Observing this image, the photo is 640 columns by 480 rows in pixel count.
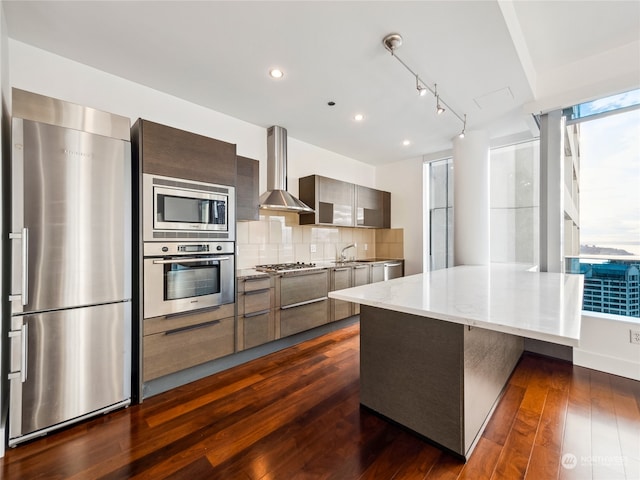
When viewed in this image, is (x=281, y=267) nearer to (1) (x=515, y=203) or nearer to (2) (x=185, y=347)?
(2) (x=185, y=347)

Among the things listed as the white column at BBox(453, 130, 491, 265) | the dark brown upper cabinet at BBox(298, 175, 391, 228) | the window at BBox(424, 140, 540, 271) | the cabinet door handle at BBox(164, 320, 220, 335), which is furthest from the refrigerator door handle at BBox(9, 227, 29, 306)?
the window at BBox(424, 140, 540, 271)

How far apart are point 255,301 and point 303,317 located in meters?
0.68

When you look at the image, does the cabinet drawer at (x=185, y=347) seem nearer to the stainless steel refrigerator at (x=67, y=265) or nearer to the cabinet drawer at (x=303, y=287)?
the stainless steel refrigerator at (x=67, y=265)

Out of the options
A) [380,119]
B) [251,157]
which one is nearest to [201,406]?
[251,157]

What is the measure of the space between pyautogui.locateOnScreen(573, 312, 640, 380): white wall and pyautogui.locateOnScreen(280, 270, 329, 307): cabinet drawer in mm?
2550

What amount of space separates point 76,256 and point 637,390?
4.20m

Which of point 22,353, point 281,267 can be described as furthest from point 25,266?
point 281,267

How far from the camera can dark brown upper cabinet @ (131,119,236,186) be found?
209 centimetres

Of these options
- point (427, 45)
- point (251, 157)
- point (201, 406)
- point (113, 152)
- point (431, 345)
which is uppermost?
point (427, 45)

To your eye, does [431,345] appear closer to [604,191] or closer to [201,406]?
[201,406]

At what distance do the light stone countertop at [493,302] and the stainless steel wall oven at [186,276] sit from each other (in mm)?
1320

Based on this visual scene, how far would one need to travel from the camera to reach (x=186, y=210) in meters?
2.28

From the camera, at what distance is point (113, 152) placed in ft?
6.33

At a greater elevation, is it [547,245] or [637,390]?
[547,245]
